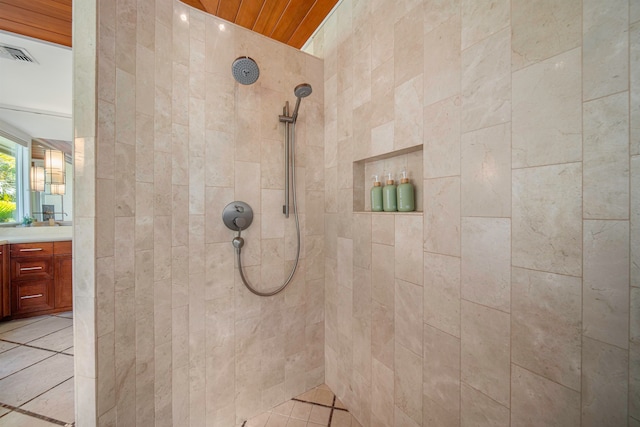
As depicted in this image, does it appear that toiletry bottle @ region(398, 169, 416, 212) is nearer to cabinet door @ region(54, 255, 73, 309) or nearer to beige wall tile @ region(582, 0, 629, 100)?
beige wall tile @ region(582, 0, 629, 100)

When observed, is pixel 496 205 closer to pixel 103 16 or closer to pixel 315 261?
pixel 315 261

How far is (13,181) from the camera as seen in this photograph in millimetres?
2637

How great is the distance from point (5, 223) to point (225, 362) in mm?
3328

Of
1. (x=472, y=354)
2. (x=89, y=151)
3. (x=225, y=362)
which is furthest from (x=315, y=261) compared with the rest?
(x=89, y=151)

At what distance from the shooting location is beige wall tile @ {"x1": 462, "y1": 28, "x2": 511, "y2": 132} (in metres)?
0.70

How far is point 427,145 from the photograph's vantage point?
92 centimetres

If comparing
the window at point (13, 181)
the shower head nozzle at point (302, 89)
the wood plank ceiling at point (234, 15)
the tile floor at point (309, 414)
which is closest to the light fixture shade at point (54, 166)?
the window at point (13, 181)

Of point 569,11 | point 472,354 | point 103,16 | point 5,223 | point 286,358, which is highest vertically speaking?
point 103,16

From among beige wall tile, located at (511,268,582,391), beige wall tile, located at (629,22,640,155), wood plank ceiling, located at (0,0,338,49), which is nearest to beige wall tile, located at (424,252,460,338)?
beige wall tile, located at (511,268,582,391)

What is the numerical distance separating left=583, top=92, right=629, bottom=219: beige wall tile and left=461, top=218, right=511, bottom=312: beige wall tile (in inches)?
7.3

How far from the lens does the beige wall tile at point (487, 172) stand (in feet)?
2.32

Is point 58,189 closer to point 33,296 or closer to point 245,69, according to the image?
point 33,296

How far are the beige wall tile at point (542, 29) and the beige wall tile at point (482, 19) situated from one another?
0.03 metres

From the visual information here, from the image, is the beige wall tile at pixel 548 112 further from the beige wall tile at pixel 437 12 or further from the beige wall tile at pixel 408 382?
the beige wall tile at pixel 408 382
